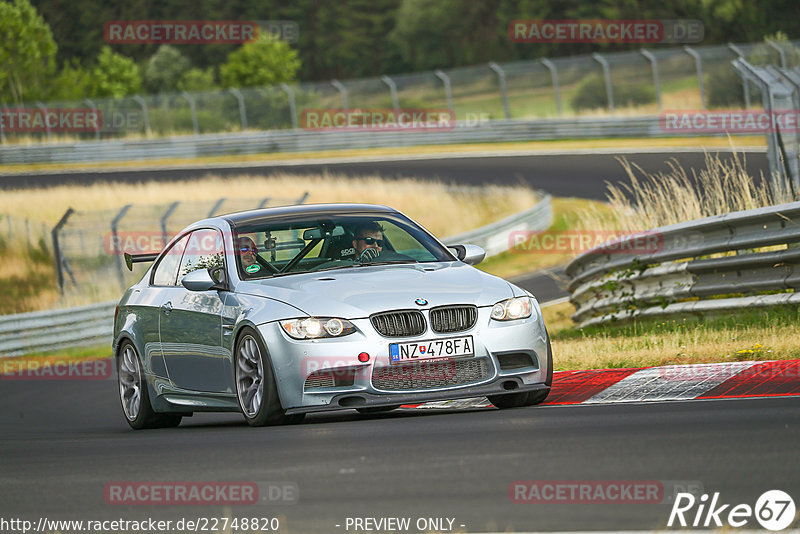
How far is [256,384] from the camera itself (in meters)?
8.93

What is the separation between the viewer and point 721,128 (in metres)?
39.2

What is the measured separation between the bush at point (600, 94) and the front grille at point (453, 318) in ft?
129

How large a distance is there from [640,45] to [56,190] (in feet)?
161

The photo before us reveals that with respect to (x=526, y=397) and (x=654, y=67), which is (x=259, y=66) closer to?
(x=654, y=67)

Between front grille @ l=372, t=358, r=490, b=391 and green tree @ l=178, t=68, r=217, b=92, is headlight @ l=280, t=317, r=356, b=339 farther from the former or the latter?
green tree @ l=178, t=68, r=217, b=92

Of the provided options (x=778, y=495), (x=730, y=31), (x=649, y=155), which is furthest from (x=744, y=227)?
(x=730, y=31)

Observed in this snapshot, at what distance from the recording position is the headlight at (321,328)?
8.59 metres

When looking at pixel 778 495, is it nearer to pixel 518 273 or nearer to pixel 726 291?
pixel 726 291

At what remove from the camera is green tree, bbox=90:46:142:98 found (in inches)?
3125

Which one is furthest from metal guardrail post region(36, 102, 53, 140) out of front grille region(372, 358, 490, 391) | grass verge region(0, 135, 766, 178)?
front grille region(372, 358, 490, 391)


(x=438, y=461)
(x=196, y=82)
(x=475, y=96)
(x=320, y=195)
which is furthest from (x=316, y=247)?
(x=196, y=82)

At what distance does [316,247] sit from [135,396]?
218cm

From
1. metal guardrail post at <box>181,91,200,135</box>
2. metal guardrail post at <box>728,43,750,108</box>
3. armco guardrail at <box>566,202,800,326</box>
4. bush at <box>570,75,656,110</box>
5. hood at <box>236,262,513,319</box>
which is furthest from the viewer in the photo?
metal guardrail post at <box>181,91,200,135</box>

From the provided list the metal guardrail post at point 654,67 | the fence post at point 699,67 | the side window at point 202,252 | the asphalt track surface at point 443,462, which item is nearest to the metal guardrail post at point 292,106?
the metal guardrail post at point 654,67
